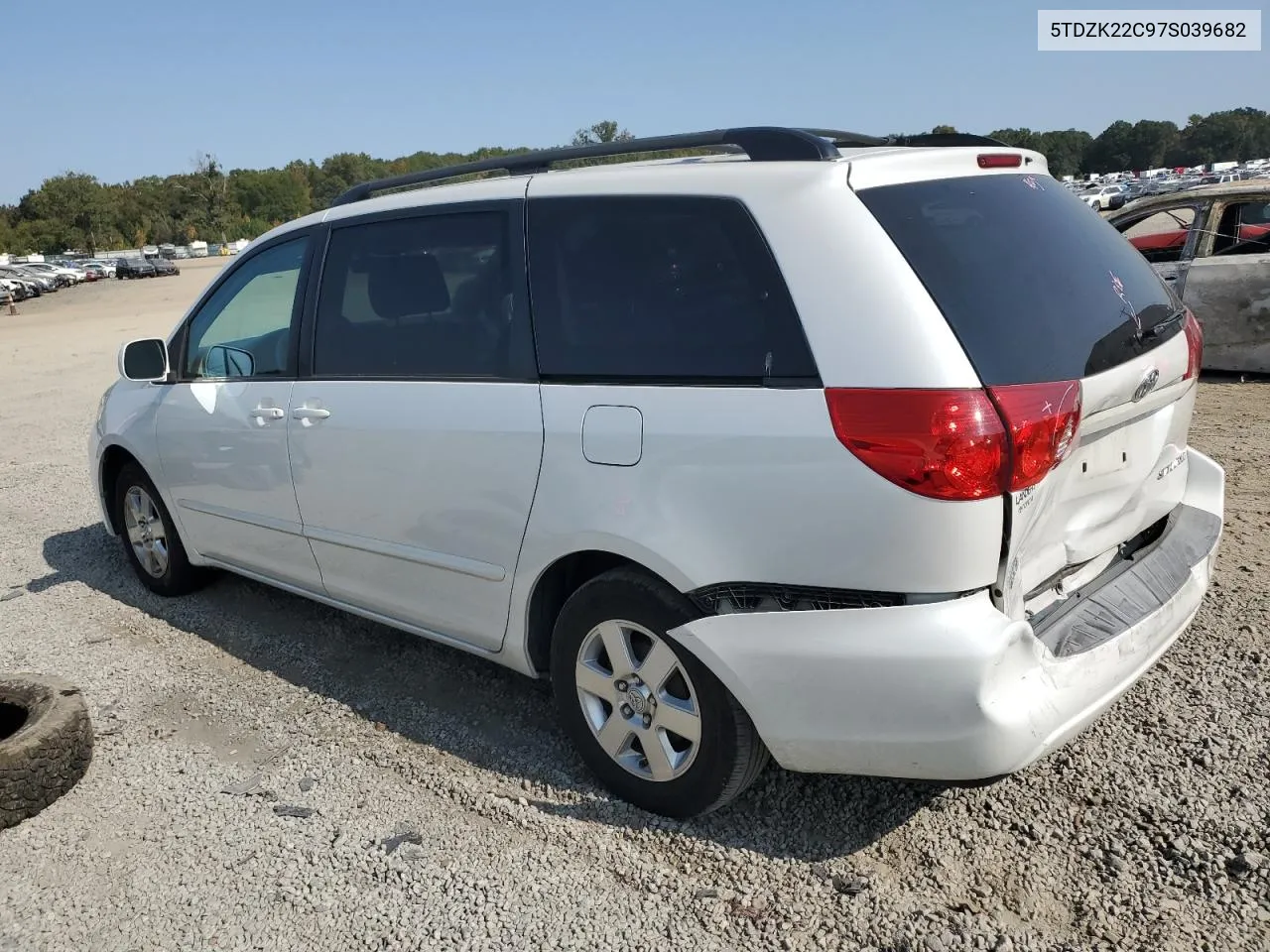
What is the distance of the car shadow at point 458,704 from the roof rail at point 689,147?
189 cm

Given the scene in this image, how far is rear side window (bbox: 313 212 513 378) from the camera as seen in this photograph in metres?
3.23

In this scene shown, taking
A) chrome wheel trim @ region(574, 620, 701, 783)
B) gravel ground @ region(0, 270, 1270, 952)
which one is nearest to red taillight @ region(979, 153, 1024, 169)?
chrome wheel trim @ region(574, 620, 701, 783)

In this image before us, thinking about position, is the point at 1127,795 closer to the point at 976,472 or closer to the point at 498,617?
the point at 976,472

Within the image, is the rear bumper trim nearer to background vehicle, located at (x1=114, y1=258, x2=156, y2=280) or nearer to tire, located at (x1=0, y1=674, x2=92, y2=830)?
tire, located at (x1=0, y1=674, x2=92, y2=830)

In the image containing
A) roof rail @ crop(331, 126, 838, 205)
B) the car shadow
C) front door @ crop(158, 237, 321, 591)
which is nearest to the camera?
roof rail @ crop(331, 126, 838, 205)

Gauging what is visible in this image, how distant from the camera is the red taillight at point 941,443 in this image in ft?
7.45

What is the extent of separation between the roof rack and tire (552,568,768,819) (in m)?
1.25

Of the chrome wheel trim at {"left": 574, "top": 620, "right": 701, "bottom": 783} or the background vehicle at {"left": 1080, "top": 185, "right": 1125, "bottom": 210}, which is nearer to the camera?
the chrome wheel trim at {"left": 574, "top": 620, "right": 701, "bottom": 783}

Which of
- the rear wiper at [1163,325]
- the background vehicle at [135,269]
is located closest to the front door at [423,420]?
the rear wiper at [1163,325]

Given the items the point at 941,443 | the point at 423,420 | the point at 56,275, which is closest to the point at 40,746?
the point at 423,420

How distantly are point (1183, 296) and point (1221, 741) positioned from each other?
6.85m

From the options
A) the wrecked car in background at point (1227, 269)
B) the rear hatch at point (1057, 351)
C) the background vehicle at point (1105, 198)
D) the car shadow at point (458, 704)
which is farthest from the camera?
the background vehicle at point (1105, 198)

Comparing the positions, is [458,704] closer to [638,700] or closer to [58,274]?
[638,700]

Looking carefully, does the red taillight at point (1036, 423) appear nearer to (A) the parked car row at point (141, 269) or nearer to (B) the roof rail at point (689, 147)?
(B) the roof rail at point (689, 147)
